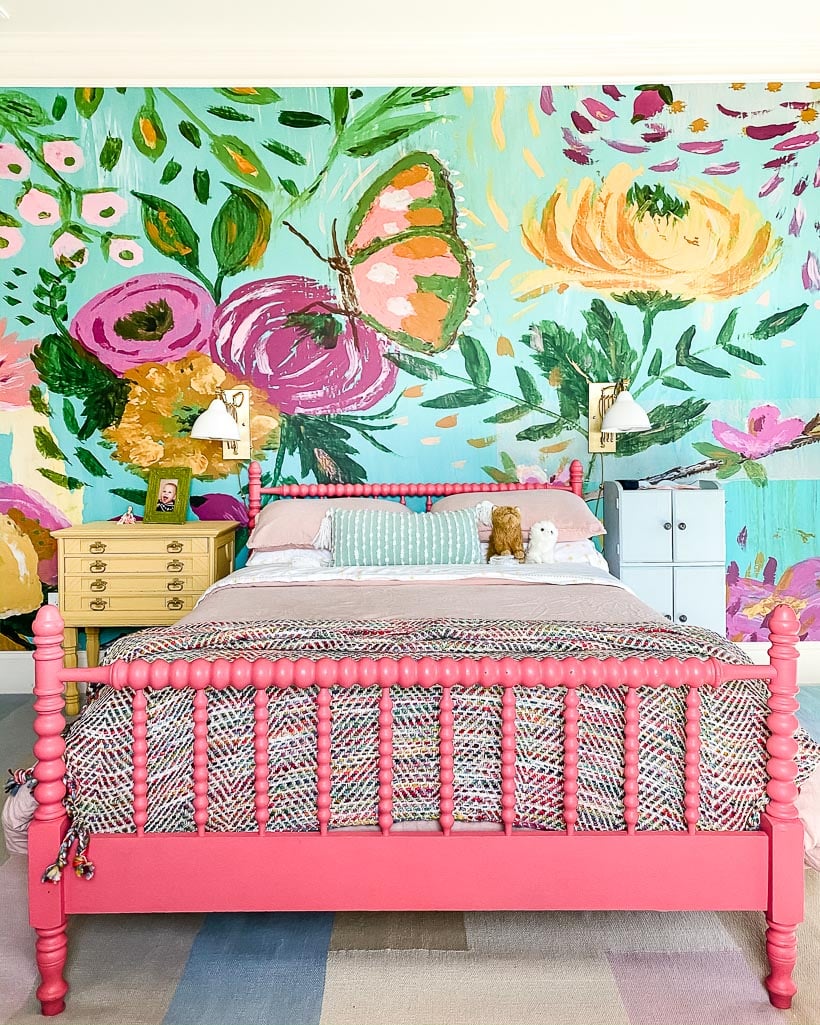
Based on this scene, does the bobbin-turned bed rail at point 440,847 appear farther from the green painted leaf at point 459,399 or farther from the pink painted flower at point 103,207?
the pink painted flower at point 103,207

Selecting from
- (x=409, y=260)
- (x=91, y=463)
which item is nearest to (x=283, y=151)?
(x=409, y=260)

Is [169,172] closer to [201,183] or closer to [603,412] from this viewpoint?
[201,183]

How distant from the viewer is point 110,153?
3793mm

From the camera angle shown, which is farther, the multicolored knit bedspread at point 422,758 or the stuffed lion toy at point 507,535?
the stuffed lion toy at point 507,535

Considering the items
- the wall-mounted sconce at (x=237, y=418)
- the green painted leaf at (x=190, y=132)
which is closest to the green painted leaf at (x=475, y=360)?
A: the wall-mounted sconce at (x=237, y=418)

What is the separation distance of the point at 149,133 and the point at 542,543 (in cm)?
258

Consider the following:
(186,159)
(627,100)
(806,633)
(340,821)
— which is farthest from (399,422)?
(340,821)

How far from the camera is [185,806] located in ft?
5.47

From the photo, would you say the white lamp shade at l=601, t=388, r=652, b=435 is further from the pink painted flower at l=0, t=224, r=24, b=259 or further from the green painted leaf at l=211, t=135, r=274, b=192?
the pink painted flower at l=0, t=224, r=24, b=259

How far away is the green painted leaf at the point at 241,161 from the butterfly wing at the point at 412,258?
1.49 ft

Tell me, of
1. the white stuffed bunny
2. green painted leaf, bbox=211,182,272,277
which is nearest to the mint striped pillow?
the white stuffed bunny

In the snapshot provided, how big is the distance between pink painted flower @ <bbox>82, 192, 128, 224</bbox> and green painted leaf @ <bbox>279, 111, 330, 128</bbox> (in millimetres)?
827

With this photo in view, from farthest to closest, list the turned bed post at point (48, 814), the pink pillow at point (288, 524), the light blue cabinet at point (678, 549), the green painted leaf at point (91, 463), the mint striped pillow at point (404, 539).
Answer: the green painted leaf at point (91, 463) → the light blue cabinet at point (678, 549) → the pink pillow at point (288, 524) → the mint striped pillow at point (404, 539) → the turned bed post at point (48, 814)

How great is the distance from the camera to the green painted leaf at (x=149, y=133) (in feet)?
12.4
